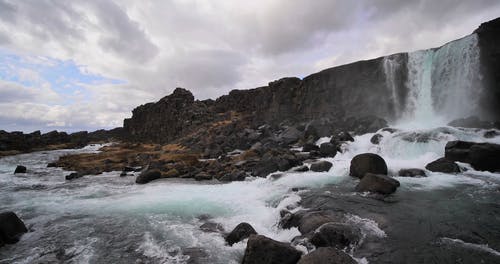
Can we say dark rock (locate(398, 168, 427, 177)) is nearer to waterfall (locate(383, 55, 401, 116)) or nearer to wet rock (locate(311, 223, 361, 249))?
wet rock (locate(311, 223, 361, 249))

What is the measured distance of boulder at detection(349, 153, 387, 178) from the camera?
18281 mm

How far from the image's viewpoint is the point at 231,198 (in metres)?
17.2

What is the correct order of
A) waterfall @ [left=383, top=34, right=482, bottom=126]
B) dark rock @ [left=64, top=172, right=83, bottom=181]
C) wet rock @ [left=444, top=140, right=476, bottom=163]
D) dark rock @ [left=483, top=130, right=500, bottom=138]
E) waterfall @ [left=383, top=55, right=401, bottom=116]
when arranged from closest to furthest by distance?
wet rock @ [left=444, top=140, right=476, bottom=163] → dark rock @ [left=483, top=130, right=500, bottom=138] → dark rock @ [left=64, top=172, right=83, bottom=181] → waterfall @ [left=383, top=34, right=482, bottom=126] → waterfall @ [left=383, top=55, right=401, bottom=116]

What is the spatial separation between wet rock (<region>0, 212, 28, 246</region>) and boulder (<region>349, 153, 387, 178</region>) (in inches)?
701

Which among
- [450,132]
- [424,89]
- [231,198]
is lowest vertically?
[231,198]

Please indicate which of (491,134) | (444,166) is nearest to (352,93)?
(491,134)

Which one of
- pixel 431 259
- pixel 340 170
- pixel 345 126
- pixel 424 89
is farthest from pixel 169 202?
pixel 424 89

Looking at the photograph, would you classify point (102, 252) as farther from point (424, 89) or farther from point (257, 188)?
point (424, 89)

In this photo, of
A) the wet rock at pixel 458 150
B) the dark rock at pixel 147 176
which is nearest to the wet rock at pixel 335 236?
the wet rock at pixel 458 150

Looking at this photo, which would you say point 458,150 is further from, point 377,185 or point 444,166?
point 377,185

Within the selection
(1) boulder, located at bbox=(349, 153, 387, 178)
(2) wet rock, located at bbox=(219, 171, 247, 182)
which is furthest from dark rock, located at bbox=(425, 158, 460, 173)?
(2) wet rock, located at bbox=(219, 171, 247, 182)

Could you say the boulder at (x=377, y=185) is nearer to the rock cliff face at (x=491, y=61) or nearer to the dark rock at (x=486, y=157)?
the dark rock at (x=486, y=157)

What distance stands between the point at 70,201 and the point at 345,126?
110 ft

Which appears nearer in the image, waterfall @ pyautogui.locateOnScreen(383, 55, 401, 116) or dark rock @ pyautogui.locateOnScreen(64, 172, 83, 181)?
dark rock @ pyautogui.locateOnScreen(64, 172, 83, 181)
